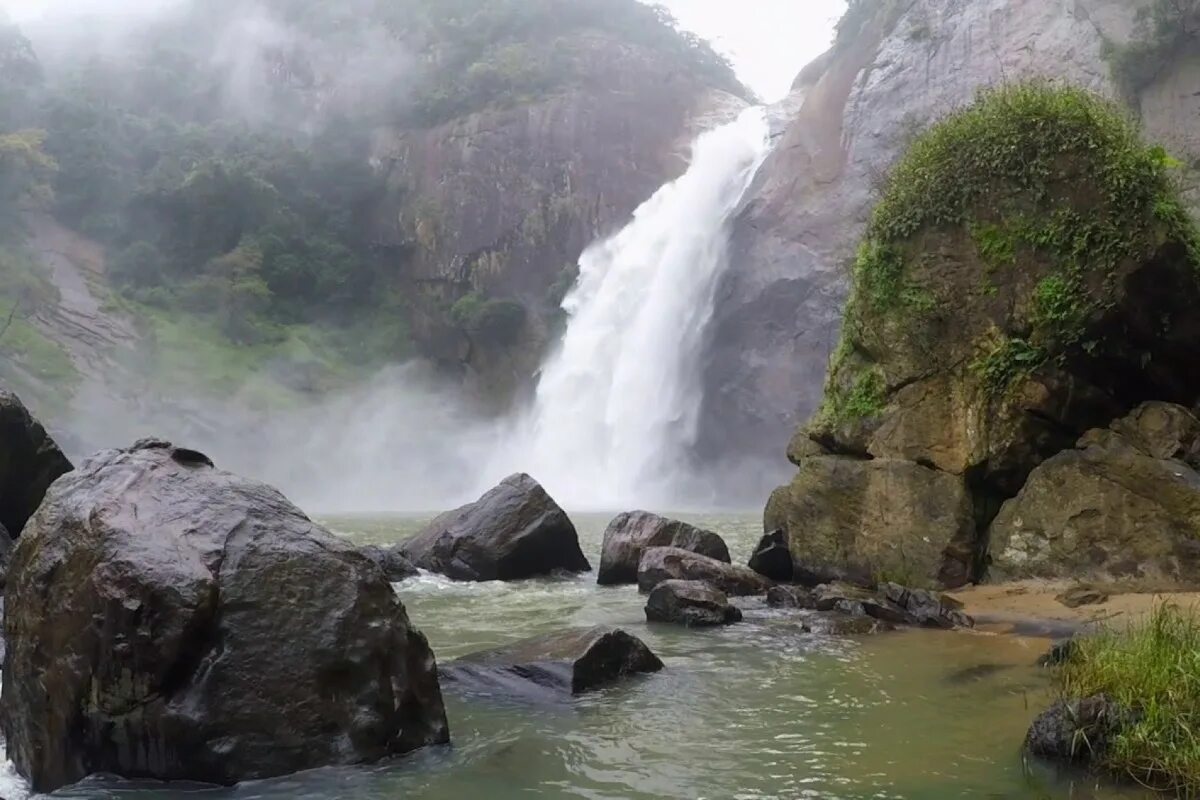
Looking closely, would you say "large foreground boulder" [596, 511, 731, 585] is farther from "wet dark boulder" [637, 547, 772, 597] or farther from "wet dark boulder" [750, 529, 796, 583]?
"wet dark boulder" [637, 547, 772, 597]

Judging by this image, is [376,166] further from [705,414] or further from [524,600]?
[524,600]

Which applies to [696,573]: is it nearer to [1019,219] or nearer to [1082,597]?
[1082,597]

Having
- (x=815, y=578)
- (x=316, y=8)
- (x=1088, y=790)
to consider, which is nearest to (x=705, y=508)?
(x=815, y=578)

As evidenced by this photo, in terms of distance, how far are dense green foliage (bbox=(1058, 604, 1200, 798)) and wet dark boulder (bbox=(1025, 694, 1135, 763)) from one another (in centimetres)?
7

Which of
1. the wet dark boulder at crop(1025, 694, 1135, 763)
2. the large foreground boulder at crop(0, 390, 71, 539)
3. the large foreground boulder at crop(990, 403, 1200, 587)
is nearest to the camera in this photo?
the wet dark boulder at crop(1025, 694, 1135, 763)

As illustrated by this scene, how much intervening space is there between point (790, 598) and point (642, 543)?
11.2 feet

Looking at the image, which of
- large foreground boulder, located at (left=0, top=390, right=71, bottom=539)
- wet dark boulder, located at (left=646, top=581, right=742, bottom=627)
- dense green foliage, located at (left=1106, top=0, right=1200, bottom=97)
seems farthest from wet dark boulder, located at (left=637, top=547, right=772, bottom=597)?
dense green foliage, located at (left=1106, top=0, right=1200, bottom=97)

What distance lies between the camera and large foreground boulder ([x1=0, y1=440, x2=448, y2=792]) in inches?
194

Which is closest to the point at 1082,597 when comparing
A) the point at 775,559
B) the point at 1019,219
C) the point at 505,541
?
the point at 775,559

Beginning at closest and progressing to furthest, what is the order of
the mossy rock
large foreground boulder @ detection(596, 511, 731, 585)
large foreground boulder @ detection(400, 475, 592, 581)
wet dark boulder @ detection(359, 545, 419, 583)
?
the mossy rock, wet dark boulder @ detection(359, 545, 419, 583), large foreground boulder @ detection(596, 511, 731, 585), large foreground boulder @ detection(400, 475, 592, 581)

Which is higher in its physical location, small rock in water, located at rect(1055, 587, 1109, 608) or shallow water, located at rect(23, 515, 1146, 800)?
small rock in water, located at rect(1055, 587, 1109, 608)

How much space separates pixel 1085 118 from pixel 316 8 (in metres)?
58.8

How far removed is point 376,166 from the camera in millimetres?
49750

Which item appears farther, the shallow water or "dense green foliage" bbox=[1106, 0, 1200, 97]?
"dense green foliage" bbox=[1106, 0, 1200, 97]
